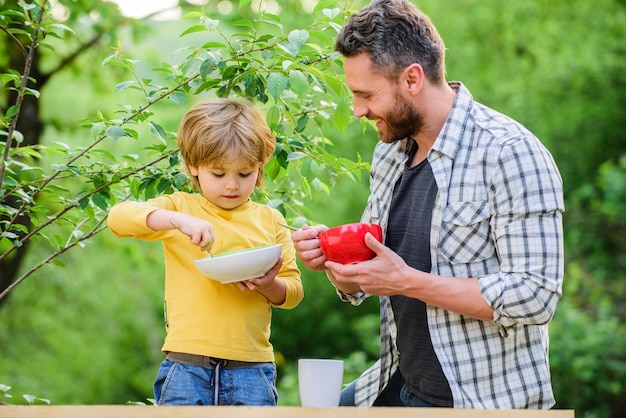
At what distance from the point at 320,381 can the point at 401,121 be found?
29.8 inches

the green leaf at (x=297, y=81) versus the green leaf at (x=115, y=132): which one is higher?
the green leaf at (x=297, y=81)

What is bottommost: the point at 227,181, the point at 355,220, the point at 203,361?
the point at 203,361

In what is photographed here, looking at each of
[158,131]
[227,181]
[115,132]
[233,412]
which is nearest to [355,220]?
[158,131]

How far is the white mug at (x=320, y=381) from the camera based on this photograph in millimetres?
2119

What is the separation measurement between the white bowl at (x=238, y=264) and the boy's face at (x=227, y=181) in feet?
0.92

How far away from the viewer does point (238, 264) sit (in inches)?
83.4

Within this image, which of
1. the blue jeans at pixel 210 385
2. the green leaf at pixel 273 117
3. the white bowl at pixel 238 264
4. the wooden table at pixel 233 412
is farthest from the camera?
the green leaf at pixel 273 117

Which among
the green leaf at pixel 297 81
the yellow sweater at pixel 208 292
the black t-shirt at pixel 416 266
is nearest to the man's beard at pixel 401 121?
the black t-shirt at pixel 416 266

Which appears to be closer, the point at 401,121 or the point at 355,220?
the point at 401,121

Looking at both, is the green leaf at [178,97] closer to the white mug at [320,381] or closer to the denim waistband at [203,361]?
the denim waistband at [203,361]

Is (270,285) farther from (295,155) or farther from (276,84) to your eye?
(276,84)

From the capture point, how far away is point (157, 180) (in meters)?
2.78

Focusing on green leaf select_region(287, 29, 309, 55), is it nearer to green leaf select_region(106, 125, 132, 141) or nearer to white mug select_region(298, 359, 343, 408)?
green leaf select_region(106, 125, 132, 141)

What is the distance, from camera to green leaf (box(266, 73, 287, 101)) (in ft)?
8.00
